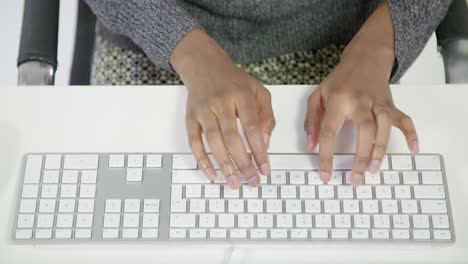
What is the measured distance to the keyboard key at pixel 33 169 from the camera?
64cm

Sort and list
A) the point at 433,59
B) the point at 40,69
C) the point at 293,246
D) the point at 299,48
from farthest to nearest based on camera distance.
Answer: the point at 433,59 → the point at 299,48 → the point at 40,69 → the point at 293,246

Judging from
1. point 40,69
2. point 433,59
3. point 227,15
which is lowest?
point 40,69

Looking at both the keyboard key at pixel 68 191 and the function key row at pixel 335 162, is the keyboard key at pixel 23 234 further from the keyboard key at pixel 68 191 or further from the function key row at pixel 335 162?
the function key row at pixel 335 162

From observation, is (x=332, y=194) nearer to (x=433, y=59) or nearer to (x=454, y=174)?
(x=454, y=174)

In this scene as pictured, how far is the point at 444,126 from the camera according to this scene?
67cm

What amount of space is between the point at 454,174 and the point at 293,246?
202mm

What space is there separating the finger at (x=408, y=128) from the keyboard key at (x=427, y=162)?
16 millimetres

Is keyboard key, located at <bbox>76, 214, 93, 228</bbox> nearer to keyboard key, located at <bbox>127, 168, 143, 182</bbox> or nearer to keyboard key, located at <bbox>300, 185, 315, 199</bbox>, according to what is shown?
keyboard key, located at <bbox>127, 168, 143, 182</bbox>

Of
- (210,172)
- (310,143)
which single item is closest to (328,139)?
(310,143)

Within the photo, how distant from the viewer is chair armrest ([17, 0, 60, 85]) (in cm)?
76

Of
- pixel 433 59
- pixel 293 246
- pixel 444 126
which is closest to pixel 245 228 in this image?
pixel 293 246

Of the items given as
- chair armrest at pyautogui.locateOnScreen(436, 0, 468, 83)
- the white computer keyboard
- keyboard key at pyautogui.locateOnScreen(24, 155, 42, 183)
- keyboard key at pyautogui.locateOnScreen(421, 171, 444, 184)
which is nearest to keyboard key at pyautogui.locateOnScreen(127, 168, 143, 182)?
the white computer keyboard

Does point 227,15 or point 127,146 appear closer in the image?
point 127,146

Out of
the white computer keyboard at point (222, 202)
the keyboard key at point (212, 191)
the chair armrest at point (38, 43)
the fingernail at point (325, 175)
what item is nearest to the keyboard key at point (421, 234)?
the white computer keyboard at point (222, 202)
